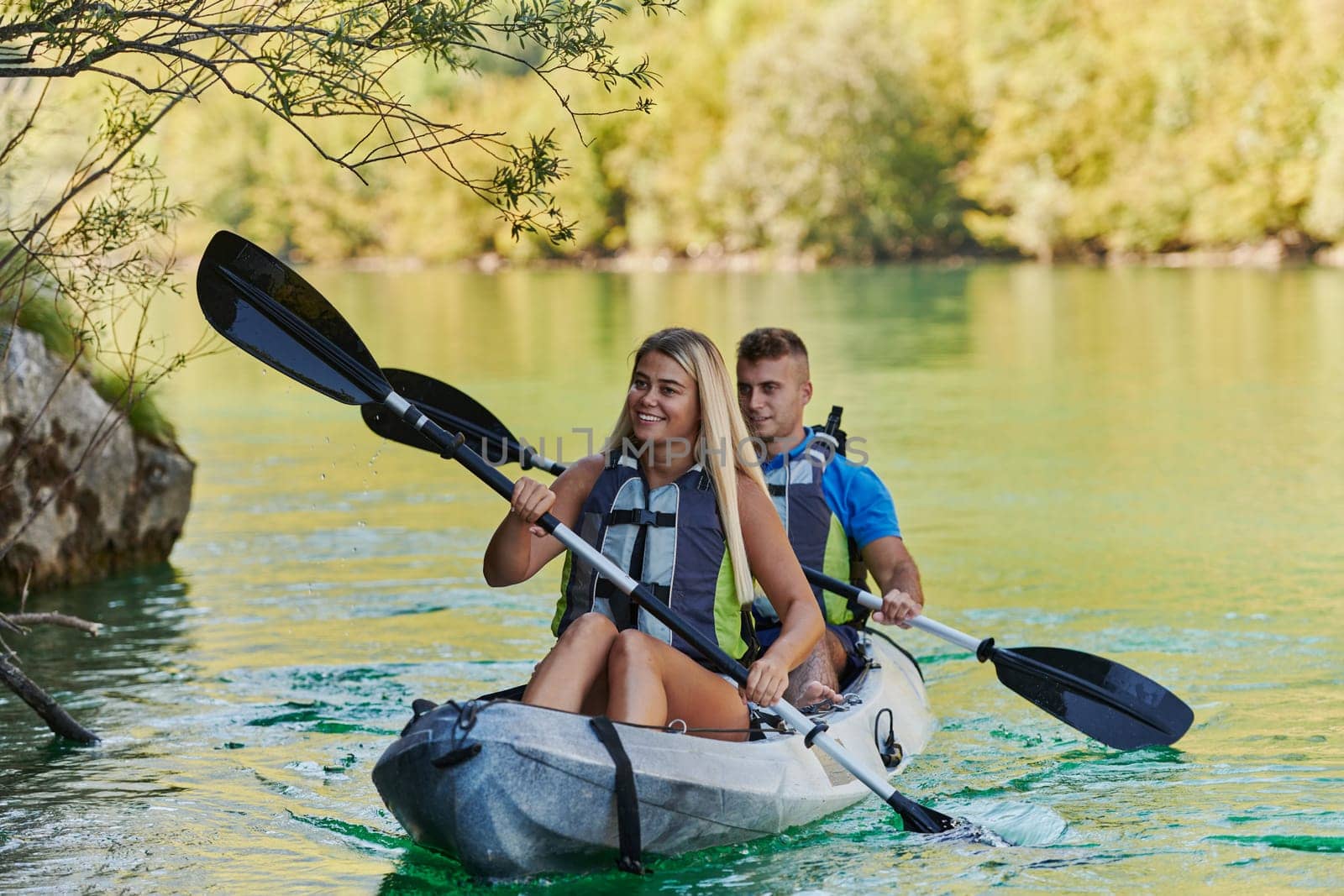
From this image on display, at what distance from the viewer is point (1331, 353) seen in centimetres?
1950

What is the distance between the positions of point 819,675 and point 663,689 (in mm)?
1123

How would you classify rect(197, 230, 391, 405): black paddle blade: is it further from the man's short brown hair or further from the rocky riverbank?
the rocky riverbank

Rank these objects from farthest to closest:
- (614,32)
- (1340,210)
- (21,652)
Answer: (614,32) < (1340,210) < (21,652)

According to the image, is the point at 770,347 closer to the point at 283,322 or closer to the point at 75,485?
the point at 283,322

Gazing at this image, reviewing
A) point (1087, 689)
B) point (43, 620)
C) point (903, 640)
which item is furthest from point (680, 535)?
point (903, 640)

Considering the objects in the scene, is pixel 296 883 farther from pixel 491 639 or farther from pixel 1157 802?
pixel 491 639

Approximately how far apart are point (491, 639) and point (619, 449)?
10.1 feet

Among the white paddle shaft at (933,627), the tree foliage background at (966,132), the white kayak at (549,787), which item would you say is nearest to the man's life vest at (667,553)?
the white kayak at (549,787)

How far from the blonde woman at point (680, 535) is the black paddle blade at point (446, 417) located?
1529mm

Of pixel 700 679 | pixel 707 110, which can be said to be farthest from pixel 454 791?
pixel 707 110

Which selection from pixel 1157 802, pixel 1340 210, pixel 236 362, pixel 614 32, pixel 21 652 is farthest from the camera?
pixel 614 32

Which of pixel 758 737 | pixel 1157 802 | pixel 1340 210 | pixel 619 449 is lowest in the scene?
pixel 1157 802

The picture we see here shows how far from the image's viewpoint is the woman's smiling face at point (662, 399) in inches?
170

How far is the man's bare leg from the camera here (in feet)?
16.5
